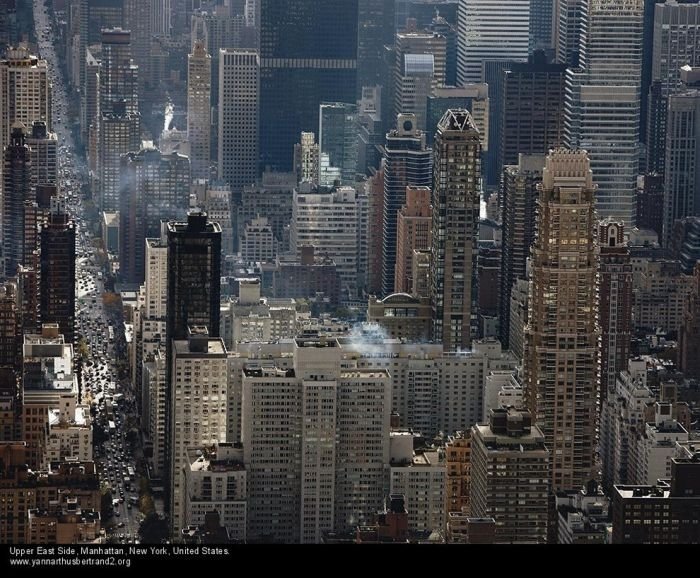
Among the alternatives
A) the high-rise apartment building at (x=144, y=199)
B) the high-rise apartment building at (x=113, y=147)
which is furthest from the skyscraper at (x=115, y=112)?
the high-rise apartment building at (x=144, y=199)

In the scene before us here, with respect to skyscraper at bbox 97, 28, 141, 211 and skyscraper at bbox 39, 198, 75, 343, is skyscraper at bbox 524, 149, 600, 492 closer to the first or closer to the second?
skyscraper at bbox 39, 198, 75, 343

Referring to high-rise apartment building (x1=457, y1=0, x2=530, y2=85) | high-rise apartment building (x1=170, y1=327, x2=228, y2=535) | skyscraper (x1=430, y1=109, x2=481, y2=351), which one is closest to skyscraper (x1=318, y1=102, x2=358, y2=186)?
high-rise apartment building (x1=457, y1=0, x2=530, y2=85)

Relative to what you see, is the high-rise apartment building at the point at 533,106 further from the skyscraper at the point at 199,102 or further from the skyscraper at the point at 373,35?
the skyscraper at the point at 199,102

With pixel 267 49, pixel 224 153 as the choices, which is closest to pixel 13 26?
pixel 224 153

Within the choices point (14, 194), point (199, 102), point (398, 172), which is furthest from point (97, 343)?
point (199, 102)

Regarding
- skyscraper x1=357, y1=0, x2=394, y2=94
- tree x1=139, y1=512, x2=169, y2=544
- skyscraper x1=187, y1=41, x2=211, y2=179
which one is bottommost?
tree x1=139, y1=512, x2=169, y2=544

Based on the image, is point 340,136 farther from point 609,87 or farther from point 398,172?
point 609,87
